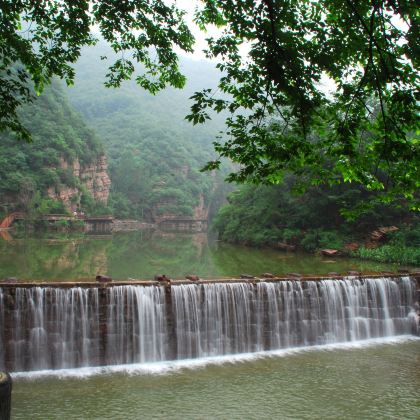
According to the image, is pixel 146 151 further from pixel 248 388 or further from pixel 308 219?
pixel 248 388

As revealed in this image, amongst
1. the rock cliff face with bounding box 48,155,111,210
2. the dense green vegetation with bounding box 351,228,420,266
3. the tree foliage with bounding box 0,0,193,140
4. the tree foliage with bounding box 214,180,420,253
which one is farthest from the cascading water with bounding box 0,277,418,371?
the rock cliff face with bounding box 48,155,111,210

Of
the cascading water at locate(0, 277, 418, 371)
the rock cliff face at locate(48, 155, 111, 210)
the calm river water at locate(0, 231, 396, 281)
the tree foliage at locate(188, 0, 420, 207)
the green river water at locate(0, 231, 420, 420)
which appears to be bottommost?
the green river water at locate(0, 231, 420, 420)

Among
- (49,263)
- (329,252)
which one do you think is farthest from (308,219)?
(49,263)

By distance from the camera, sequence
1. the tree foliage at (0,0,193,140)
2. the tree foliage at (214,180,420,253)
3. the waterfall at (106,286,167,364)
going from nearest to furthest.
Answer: the tree foliage at (0,0,193,140) < the waterfall at (106,286,167,364) < the tree foliage at (214,180,420,253)

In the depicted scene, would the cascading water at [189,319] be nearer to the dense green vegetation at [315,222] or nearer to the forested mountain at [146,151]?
the dense green vegetation at [315,222]

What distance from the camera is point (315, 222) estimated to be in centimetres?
3684

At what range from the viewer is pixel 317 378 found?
35.5 feet

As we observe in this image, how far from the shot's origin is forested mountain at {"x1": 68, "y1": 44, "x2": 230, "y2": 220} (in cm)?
9775

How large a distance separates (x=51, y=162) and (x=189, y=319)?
5504 cm

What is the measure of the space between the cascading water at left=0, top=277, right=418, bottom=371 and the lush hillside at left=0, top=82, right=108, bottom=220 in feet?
147

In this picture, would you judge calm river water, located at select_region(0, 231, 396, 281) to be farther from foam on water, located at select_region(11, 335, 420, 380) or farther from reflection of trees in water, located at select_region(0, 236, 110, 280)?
foam on water, located at select_region(11, 335, 420, 380)

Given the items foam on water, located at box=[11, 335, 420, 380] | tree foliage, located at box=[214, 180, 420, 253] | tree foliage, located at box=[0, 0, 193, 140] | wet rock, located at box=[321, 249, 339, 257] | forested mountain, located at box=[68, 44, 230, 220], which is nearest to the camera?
tree foliage, located at box=[0, 0, 193, 140]

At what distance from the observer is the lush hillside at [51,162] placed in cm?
5356

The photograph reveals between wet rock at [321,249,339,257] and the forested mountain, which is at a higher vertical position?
the forested mountain
